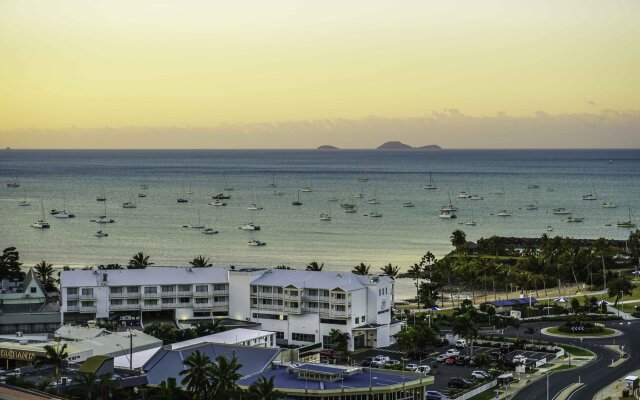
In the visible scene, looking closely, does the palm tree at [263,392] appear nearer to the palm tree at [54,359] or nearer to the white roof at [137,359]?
the palm tree at [54,359]

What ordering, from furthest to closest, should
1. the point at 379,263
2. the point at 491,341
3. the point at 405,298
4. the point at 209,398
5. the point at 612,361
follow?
the point at 379,263 < the point at 405,298 < the point at 491,341 < the point at 612,361 < the point at 209,398

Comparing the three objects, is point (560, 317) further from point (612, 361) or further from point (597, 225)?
point (597, 225)

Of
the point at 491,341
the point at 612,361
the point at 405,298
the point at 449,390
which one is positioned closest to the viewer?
the point at 449,390

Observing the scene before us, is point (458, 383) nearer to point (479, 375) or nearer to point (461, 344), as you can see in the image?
point (479, 375)

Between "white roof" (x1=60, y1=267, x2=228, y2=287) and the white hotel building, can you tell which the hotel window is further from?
"white roof" (x1=60, y1=267, x2=228, y2=287)

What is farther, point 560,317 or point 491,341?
point 560,317

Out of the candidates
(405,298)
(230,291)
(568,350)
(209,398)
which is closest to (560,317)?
(568,350)
